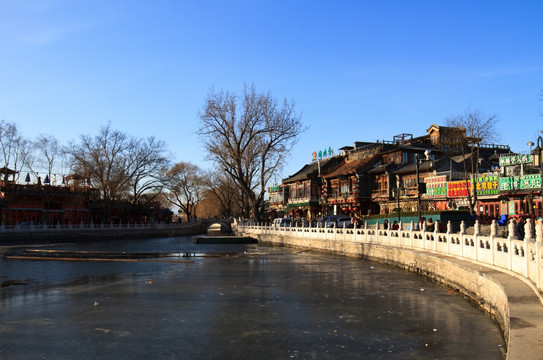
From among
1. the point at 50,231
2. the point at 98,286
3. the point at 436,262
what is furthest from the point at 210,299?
the point at 50,231

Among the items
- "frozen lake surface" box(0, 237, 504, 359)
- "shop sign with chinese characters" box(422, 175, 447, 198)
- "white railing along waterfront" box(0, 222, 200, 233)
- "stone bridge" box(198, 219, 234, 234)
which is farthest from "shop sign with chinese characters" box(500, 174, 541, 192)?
"stone bridge" box(198, 219, 234, 234)

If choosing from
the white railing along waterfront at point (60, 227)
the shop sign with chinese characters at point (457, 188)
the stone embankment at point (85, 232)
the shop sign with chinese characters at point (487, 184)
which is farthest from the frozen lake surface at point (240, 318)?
the white railing along waterfront at point (60, 227)

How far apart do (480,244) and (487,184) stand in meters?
24.2

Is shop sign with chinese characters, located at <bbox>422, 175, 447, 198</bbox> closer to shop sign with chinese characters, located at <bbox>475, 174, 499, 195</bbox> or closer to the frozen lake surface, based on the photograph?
shop sign with chinese characters, located at <bbox>475, 174, 499, 195</bbox>

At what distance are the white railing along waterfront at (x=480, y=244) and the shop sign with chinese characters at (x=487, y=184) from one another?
12.7 meters

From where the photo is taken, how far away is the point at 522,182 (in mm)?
34531

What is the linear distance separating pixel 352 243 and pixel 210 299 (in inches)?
654

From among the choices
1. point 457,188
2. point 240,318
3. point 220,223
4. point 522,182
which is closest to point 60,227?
point 220,223

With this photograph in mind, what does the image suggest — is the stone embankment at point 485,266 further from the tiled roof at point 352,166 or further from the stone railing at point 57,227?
the stone railing at point 57,227

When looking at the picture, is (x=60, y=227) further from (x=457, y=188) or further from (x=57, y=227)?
(x=457, y=188)

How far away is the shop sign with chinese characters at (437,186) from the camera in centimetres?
4269

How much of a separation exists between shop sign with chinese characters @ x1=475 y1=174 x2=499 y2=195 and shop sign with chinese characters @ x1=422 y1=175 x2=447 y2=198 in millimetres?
3885

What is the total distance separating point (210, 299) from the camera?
1535cm

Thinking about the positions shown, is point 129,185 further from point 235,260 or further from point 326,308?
point 326,308
